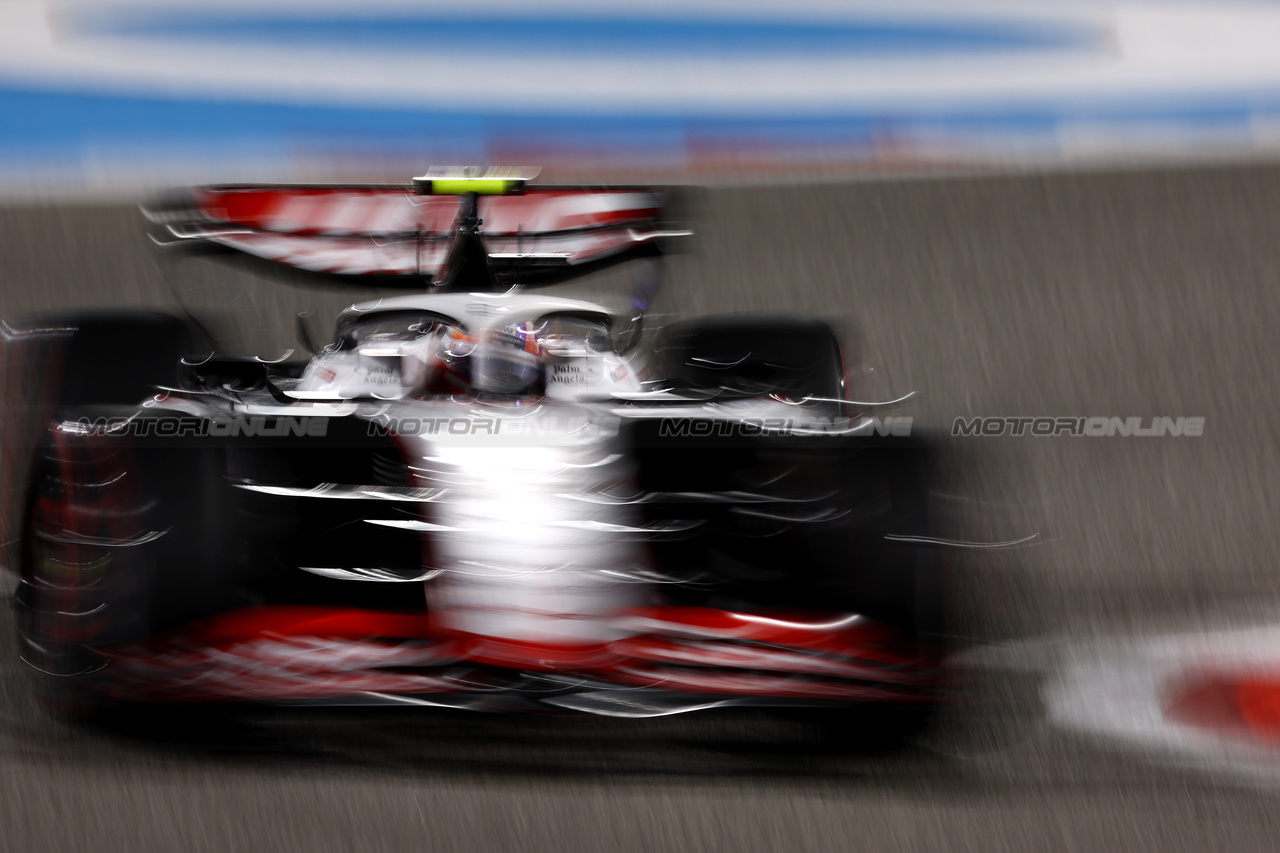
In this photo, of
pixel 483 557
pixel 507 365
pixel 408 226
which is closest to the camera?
pixel 483 557

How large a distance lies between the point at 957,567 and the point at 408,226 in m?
1.88

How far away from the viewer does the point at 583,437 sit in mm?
2240

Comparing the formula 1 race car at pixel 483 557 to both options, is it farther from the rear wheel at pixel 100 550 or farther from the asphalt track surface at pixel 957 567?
the asphalt track surface at pixel 957 567

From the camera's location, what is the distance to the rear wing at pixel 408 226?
3205 mm

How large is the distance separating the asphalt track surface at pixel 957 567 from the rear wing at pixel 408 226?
0.23m

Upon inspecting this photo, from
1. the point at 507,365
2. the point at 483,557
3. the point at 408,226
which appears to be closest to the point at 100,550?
A: the point at 483,557

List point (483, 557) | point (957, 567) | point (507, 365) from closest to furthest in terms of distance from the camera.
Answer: point (483, 557) → point (957, 567) → point (507, 365)

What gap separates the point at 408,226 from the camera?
11.4 feet

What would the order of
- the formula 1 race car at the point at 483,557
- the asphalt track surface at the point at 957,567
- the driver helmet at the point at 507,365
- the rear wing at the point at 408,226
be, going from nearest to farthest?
1. the asphalt track surface at the point at 957,567
2. the formula 1 race car at the point at 483,557
3. the driver helmet at the point at 507,365
4. the rear wing at the point at 408,226

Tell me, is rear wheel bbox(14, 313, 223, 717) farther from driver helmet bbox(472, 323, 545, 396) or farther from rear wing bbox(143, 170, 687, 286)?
rear wing bbox(143, 170, 687, 286)

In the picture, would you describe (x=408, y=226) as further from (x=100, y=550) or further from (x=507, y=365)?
(x=100, y=550)

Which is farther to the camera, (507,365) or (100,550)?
(507,365)

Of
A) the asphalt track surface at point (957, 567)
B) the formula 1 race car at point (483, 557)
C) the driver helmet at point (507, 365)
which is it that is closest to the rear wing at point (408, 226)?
the asphalt track surface at point (957, 567)

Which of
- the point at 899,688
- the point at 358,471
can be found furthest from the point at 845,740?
the point at 358,471
